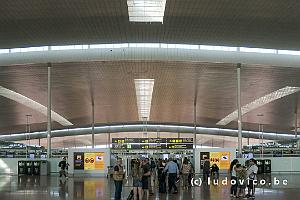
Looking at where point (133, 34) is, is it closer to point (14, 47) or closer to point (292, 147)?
point (14, 47)

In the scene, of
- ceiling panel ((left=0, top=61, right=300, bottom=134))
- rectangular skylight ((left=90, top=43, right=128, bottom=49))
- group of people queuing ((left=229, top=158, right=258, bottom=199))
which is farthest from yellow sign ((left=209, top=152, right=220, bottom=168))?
group of people queuing ((left=229, top=158, right=258, bottom=199))

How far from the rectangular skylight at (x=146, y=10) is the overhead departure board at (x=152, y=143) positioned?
75.3 feet

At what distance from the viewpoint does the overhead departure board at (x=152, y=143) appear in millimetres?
48375

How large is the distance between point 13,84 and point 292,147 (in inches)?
1130

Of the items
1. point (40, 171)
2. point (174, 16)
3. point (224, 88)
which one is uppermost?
point (174, 16)

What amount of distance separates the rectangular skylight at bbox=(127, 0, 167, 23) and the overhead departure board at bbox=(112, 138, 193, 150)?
2294 cm

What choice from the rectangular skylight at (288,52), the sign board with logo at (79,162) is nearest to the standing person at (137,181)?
the rectangular skylight at (288,52)

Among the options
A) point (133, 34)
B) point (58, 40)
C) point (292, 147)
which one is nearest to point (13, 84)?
point (58, 40)

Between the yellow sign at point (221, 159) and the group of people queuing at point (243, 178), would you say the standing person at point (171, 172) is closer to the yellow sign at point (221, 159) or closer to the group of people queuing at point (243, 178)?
the group of people queuing at point (243, 178)

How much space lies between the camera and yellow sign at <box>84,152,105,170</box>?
38.7 metres

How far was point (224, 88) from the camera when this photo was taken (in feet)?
141

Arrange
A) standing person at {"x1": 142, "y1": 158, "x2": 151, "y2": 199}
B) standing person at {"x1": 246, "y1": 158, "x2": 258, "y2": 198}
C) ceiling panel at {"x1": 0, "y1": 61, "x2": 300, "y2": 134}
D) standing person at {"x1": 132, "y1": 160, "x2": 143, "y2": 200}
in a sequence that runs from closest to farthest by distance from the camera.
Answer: standing person at {"x1": 132, "y1": 160, "x2": 143, "y2": 200} < standing person at {"x1": 142, "y1": 158, "x2": 151, "y2": 199} < standing person at {"x1": 246, "y1": 158, "x2": 258, "y2": 198} < ceiling panel at {"x1": 0, "y1": 61, "x2": 300, "y2": 134}

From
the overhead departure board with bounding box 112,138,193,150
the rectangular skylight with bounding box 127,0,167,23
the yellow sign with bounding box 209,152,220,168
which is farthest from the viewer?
the overhead departure board with bounding box 112,138,193,150

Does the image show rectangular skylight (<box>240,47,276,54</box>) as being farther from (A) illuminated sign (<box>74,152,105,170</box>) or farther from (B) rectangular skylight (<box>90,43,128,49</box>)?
(A) illuminated sign (<box>74,152,105,170</box>)
